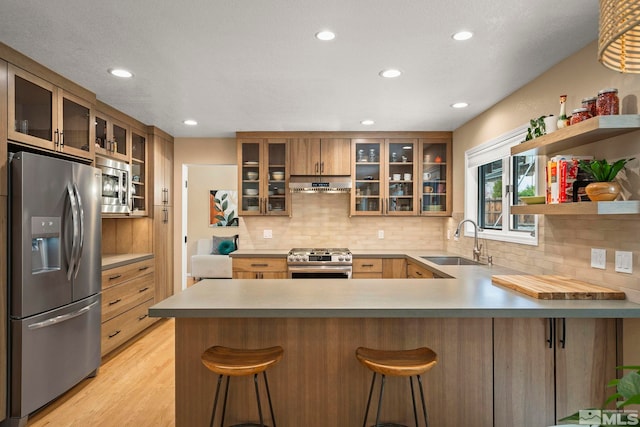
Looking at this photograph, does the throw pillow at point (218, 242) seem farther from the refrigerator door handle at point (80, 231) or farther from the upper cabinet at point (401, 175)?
the refrigerator door handle at point (80, 231)

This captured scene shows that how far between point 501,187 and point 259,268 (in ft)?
8.73

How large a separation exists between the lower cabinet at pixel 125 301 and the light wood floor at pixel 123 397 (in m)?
0.22

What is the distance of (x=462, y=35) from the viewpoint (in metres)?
2.18

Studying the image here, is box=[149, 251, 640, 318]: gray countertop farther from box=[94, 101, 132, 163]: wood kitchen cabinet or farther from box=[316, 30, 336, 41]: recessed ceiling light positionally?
box=[94, 101, 132, 163]: wood kitchen cabinet

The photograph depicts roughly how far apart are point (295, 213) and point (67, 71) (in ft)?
9.38

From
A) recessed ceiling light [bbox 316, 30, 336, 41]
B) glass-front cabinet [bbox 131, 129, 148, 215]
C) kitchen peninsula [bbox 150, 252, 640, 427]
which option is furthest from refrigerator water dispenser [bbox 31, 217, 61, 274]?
recessed ceiling light [bbox 316, 30, 336, 41]

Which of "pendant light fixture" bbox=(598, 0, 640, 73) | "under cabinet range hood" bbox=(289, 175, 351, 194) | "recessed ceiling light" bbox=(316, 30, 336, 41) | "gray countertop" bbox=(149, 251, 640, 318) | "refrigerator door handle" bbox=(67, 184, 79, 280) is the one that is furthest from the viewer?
"under cabinet range hood" bbox=(289, 175, 351, 194)

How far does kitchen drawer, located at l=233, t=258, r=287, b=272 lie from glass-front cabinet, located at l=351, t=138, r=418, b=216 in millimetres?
1082

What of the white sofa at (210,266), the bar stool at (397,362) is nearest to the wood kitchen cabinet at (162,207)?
the white sofa at (210,266)

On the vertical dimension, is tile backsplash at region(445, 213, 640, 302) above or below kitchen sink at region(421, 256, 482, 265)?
above

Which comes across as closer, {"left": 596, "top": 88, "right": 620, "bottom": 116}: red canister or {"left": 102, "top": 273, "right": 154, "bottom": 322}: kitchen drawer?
{"left": 596, "top": 88, "right": 620, "bottom": 116}: red canister

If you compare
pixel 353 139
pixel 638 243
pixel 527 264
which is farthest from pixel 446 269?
pixel 353 139

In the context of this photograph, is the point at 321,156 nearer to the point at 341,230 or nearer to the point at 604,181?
the point at 341,230

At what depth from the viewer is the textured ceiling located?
6.31ft
